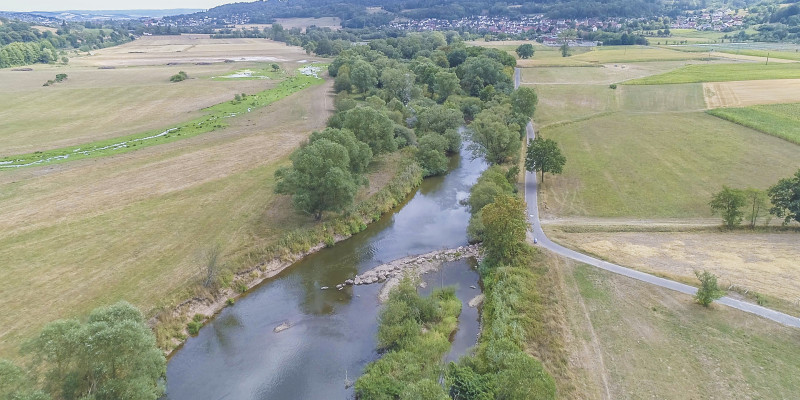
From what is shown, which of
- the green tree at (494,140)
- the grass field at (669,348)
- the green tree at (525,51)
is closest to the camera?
the grass field at (669,348)

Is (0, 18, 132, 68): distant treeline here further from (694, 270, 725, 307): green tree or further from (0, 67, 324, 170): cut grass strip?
(694, 270, 725, 307): green tree

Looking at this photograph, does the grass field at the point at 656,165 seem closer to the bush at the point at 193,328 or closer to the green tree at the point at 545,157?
the green tree at the point at 545,157

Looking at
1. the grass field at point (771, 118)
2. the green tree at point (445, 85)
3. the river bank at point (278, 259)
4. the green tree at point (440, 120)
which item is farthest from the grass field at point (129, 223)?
the grass field at point (771, 118)

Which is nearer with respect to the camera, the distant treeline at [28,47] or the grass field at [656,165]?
the grass field at [656,165]

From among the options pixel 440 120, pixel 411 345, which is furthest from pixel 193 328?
pixel 440 120

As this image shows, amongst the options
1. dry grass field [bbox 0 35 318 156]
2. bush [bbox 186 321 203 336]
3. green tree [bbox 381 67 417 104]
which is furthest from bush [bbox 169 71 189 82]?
bush [bbox 186 321 203 336]

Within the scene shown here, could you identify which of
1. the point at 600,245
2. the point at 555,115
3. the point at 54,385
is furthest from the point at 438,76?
A: the point at 54,385
